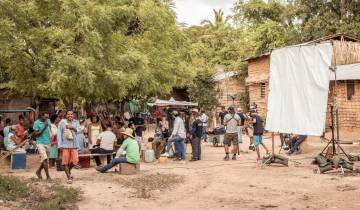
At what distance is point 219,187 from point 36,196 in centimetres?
408

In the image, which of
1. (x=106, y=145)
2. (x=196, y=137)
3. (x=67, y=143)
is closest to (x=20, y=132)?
(x=106, y=145)

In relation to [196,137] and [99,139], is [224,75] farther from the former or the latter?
[99,139]

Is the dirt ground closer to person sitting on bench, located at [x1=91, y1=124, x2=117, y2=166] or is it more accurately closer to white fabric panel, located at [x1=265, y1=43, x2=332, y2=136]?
person sitting on bench, located at [x1=91, y1=124, x2=117, y2=166]

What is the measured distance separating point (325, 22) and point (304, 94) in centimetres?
2209

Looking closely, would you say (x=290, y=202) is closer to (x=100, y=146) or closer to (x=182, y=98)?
(x=100, y=146)

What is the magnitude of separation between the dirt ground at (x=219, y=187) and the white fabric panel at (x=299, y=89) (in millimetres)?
1328

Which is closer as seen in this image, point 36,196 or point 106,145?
point 36,196

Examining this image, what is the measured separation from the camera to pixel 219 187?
37.3 feet

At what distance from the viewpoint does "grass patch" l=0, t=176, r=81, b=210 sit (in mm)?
9172

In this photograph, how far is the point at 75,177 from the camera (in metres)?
13.1

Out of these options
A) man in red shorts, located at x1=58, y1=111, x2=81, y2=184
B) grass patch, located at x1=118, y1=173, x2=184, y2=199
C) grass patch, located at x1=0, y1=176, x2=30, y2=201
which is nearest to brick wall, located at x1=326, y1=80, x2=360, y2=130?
grass patch, located at x1=118, y1=173, x2=184, y2=199

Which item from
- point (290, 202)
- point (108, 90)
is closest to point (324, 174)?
point (290, 202)

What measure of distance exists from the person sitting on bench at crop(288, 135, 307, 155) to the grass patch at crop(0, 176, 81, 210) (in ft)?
31.5

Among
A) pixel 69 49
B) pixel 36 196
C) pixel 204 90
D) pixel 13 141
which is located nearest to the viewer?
pixel 36 196
